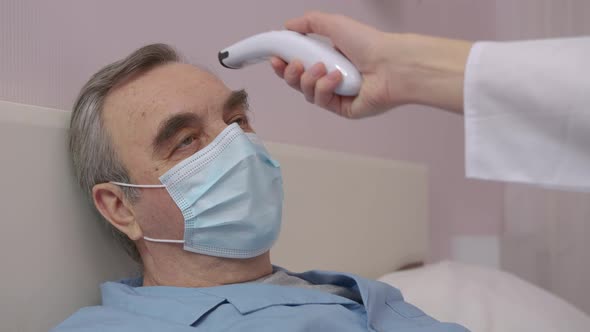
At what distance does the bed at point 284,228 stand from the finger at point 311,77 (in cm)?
49

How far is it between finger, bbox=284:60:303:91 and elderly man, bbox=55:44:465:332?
0.55 feet

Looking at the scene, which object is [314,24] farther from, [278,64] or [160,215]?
[160,215]

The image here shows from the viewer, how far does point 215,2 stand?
1.75m

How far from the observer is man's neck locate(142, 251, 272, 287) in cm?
130

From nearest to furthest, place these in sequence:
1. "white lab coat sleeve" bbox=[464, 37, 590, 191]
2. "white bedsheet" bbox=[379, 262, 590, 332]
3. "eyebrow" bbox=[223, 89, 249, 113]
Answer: "white lab coat sleeve" bbox=[464, 37, 590, 191] < "eyebrow" bbox=[223, 89, 249, 113] < "white bedsheet" bbox=[379, 262, 590, 332]

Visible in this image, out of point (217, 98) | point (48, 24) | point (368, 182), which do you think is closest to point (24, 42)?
point (48, 24)

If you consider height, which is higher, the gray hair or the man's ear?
the gray hair

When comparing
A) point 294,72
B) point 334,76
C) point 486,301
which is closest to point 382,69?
point 334,76

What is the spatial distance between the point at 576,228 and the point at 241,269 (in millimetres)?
1730

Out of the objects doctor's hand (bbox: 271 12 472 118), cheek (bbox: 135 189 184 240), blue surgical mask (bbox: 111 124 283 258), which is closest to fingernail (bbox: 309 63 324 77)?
doctor's hand (bbox: 271 12 472 118)

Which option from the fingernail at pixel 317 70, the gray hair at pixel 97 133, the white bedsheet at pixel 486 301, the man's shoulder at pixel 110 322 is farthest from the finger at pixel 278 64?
the white bedsheet at pixel 486 301

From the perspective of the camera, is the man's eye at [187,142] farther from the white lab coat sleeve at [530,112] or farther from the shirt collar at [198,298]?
the white lab coat sleeve at [530,112]

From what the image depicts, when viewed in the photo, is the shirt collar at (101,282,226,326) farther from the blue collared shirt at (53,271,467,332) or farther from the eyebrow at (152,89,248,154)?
the eyebrow at (152,89,248,154)

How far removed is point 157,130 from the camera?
1.28 meters
